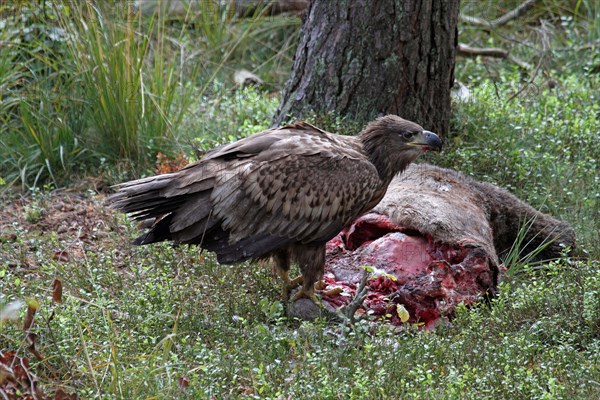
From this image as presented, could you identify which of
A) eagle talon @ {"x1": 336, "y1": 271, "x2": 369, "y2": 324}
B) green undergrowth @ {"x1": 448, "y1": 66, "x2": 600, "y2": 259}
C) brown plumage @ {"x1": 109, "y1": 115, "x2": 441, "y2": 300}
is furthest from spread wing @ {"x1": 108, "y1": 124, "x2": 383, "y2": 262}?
green undergrowth @ {"x1": 448, "y1": 66, "x2": 600, "y2": 259}

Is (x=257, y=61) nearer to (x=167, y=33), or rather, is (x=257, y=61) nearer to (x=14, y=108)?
Result: (x=167, y=33)

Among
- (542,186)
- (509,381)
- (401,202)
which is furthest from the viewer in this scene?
(542,186)

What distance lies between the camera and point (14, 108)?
7992mm

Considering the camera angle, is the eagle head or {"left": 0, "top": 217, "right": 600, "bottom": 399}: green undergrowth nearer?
{"left": 0, "top": 217, "right": 600, "bottom": 399}: green undergrowth

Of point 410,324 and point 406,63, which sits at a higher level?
point 406,63

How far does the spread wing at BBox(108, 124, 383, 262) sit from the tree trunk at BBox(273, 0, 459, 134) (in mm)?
1922

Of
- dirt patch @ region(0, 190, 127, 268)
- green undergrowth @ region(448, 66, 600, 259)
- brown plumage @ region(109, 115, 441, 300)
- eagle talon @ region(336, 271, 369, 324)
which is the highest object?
brown plumage @ region(109, 115, 441, 300)

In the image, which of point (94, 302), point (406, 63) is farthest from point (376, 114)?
point (94, 302)

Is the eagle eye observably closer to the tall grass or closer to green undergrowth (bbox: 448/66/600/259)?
green undergrowth (bbox: 448/66/600/259)

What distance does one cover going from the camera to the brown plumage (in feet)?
17.1

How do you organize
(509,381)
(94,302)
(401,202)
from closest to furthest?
(509,381) → (94,302) → (401,202)

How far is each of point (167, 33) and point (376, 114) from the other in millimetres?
3025

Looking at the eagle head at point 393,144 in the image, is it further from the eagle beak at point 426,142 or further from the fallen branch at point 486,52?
the fallen branch at point 486,52

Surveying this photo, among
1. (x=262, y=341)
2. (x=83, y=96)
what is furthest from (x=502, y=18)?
(x=262, y=341)
